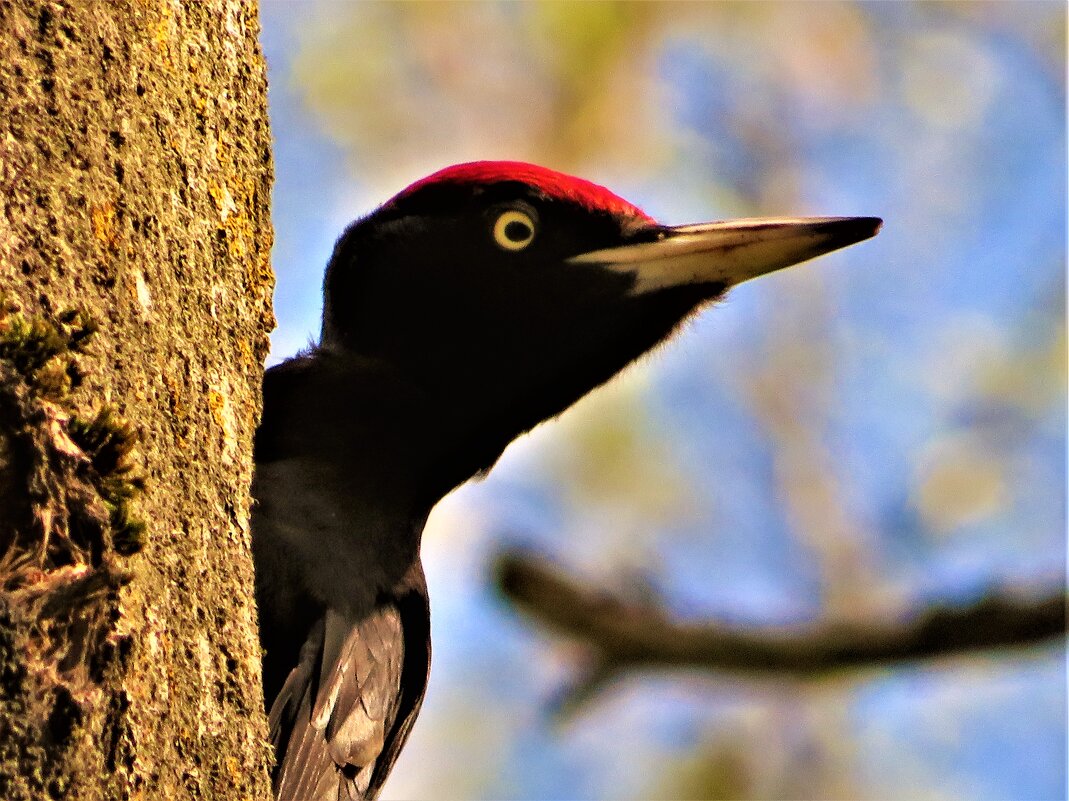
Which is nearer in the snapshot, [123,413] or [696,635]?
[123,413]

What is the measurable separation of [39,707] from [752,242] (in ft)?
8.58

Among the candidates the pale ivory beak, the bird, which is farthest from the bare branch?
the pale ivory beak

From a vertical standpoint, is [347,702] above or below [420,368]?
below

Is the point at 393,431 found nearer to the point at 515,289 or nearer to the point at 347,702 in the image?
the point at 515,289

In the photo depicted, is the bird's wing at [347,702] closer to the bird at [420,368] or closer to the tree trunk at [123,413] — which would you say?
the bird at [420,368]

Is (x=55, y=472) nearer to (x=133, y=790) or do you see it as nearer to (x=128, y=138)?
(x=133, y=790)

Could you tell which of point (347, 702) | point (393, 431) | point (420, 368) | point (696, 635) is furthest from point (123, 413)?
point (696, 635)

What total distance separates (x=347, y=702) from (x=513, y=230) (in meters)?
1.46

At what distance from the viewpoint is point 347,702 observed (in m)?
3.86

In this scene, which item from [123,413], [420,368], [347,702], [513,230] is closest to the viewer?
[123,413]

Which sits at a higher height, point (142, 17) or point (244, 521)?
point (142, 17)

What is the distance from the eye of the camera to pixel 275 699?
3.71 m

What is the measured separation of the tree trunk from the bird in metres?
1.13

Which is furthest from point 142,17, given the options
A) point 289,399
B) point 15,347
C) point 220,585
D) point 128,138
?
point 289,399
